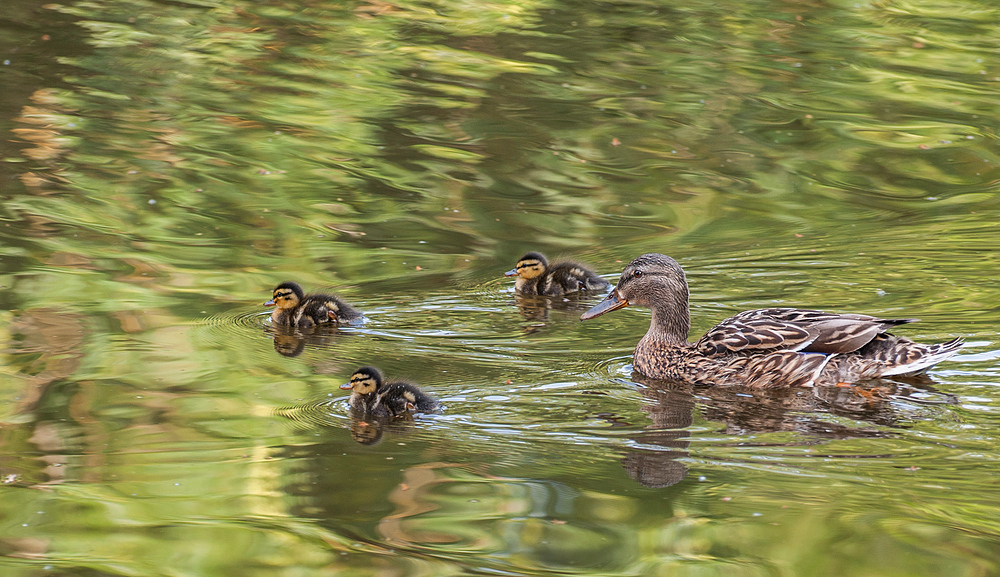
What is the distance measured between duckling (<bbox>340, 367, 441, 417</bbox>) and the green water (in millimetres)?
98

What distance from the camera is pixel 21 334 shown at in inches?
269

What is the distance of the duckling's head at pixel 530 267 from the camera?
795cm

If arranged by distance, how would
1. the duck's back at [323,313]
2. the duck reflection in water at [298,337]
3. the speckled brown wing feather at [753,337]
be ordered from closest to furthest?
the speckled brown wing feather at [753,337] < the duck reflection in water at [298,337] < the duck's back at [323,313]

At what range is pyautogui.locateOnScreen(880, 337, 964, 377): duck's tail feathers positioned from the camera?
5996mm

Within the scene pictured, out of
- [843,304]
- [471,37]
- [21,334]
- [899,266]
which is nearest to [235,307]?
[21,334]

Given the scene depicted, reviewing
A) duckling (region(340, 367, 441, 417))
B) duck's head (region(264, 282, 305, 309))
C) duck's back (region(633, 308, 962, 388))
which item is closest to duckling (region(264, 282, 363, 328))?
duck's head (region(264, 282, 305, 309))

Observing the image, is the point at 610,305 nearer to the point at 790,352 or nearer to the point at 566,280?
the point at 566,280

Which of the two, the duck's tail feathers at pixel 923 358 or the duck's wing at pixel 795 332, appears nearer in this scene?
the duck's tail feathers at pixel 923 358

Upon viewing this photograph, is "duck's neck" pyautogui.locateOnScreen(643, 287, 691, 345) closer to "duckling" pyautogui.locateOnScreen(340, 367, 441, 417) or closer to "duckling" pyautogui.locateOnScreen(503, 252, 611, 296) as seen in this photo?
"duckling" pyautogui.locateOnScreen(503, 252, 611, 296)

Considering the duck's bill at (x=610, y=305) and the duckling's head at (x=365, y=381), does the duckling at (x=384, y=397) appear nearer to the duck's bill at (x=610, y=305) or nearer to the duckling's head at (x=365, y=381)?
the duckling's head at (x=365, y=381)

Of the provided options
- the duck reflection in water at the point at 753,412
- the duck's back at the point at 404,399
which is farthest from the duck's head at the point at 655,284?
the duck's back at the point at 404,399

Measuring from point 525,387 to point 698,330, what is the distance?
1.54 metres

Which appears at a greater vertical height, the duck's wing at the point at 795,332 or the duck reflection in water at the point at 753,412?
the duck's wing at the point at 795,332

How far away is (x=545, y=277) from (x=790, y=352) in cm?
214
